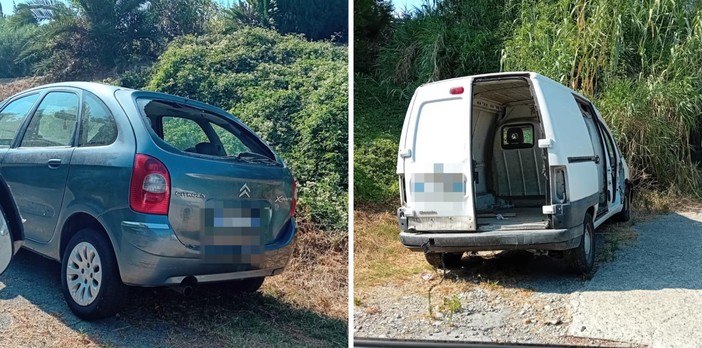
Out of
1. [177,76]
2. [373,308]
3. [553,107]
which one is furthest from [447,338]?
[177,76]

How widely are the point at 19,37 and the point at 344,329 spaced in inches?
94.3

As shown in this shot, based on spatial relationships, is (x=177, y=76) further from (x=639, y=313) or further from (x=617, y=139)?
(x=617, y=139)

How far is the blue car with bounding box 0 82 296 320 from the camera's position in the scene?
2975 mm

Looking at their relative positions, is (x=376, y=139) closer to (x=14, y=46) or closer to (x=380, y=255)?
(x=380, y=255)

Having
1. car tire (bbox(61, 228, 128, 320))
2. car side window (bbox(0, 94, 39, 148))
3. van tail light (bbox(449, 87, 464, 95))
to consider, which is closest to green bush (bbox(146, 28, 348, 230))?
car side window (bbox(0, 94, 39, 148))

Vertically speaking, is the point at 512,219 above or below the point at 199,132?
below

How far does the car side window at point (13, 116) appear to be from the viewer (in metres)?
3.41

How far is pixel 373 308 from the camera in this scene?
4730mm

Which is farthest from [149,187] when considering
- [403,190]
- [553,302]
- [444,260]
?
[444,260]

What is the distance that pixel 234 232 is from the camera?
10.3 ft

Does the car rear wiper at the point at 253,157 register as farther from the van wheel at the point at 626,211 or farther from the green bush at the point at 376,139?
the van wheel at the point at 626,211

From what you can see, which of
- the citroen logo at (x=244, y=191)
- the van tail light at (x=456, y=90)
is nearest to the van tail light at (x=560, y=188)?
the van tail light at (x=456, y=90)

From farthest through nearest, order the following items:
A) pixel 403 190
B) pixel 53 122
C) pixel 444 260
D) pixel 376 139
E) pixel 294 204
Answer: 1. pixel 376 139
2. pixel 444 260
3. pixel 403 190
4. pixel 294 204
5. pixel 53 122

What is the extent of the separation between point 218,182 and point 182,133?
335 millimetres
